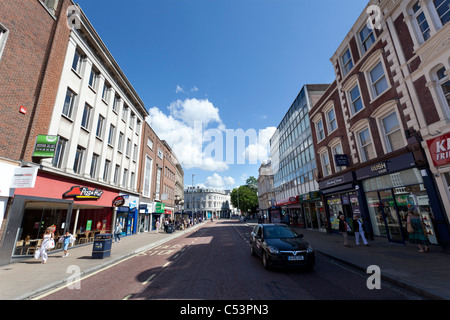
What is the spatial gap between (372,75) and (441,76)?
14.1ft

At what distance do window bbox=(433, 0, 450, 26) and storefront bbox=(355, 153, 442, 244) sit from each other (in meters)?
6.14

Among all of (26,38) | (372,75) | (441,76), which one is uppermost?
(26,38)

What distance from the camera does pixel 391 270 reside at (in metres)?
6.28

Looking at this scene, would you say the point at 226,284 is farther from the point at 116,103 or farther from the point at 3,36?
the point at 116,103

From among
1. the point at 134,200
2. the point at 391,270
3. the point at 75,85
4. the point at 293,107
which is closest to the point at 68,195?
the point at 75,85

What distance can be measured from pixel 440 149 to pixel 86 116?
21.6 metres

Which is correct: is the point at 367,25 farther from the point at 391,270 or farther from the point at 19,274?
the point at 19,274

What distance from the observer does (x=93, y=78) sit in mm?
16594

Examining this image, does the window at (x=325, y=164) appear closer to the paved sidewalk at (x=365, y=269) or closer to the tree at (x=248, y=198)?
the paved sidewalk at (x=365, y=269)

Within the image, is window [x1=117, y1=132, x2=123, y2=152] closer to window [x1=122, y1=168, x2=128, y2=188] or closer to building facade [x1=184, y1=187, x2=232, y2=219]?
window [x1=122, y1=168, x2=128, y2=188]

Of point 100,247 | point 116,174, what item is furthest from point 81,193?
point 116,174

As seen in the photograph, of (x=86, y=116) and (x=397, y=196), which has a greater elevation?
(x=86, y=116)

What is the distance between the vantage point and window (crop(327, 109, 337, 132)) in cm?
1694
